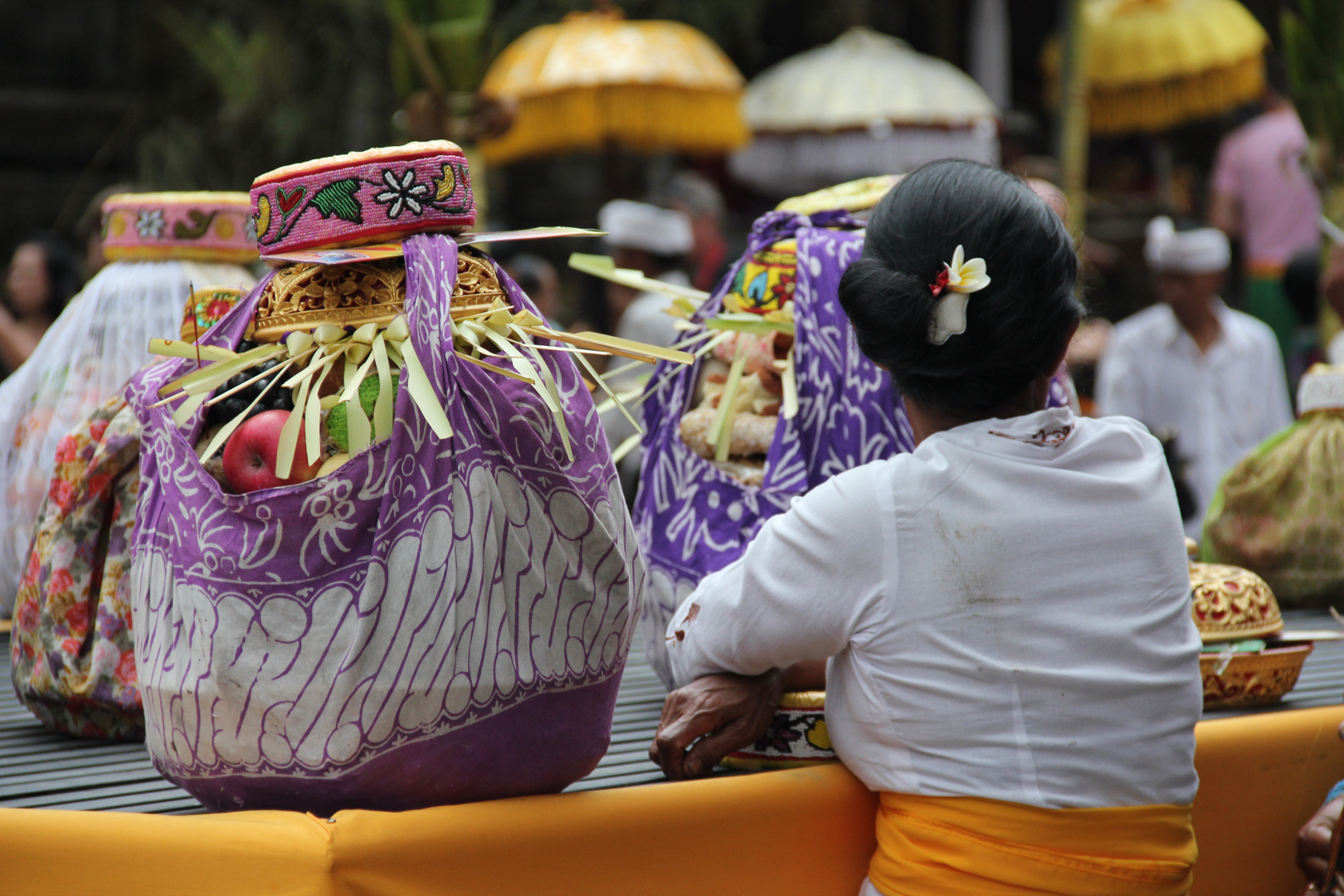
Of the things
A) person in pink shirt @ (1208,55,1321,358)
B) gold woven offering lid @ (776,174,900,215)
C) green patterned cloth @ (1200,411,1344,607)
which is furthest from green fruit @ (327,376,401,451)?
person in pink shirt @ (1208,55,1321,358)

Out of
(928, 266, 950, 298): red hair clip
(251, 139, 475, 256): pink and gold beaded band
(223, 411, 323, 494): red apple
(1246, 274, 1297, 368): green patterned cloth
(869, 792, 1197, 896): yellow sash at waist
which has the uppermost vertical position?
(251, 139, 475, 256): pink and gold beaded band

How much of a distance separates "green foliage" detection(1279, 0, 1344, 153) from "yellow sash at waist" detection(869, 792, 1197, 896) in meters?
3.82

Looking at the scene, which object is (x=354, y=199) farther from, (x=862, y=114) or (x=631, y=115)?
(x=862, y=114)

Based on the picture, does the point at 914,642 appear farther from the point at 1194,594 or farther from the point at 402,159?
the point at 1194,594

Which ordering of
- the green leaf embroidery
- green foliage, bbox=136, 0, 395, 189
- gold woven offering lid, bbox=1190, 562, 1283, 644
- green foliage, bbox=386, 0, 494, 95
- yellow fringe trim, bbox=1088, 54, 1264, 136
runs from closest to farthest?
the green leaf embroidery < gold woven offering lid, bbox=1190, 562, 1283, 644 < green foliage, bbox=386, 0, 494, 95 < yellow fringe trim, bbox=1088, 54, 1264, 136 < green foliage, bbox=136, 0, 395, 189

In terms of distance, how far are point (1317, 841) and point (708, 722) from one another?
87 centimetres

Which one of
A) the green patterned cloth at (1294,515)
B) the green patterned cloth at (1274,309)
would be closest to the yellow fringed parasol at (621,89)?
the green patterned cloth at (1274,309)

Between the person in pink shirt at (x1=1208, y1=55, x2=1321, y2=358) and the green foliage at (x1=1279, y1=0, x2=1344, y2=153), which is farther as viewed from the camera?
the person in pink shirt at (x1=1208, y1=55, x2=1321, y2=358)

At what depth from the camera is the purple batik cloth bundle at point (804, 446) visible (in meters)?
2.10

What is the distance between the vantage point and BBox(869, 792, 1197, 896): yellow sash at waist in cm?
145

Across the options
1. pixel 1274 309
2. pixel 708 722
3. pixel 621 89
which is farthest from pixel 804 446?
pixel 1274 309

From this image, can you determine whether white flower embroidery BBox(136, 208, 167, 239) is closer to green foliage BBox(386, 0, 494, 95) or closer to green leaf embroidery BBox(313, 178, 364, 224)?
green leaf embroidery BBox(313, 178, 364, 224)

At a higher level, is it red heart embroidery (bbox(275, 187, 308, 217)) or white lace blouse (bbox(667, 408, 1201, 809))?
red heart embroidery (bbox(275, 187, 308, 217))

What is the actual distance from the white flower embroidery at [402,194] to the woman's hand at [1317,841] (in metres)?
1.43
